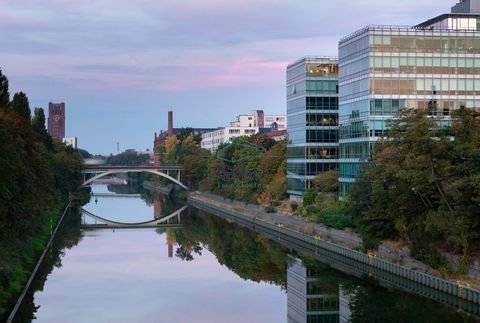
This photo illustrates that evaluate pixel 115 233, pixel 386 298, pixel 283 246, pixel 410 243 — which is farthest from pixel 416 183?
pixel 115 233

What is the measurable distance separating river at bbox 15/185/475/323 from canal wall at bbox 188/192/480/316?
918mm

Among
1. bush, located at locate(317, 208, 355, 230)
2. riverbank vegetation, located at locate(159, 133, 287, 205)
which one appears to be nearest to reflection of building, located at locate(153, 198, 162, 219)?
riverbank vegetation, located at locate(159, 133, 287, 205)

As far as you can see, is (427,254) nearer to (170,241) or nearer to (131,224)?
(170,241)

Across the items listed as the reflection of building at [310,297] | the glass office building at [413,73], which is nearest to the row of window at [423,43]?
the glass office building at [413,73]

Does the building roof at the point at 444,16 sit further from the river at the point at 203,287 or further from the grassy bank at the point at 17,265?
the grassy bank at the point at 17,265

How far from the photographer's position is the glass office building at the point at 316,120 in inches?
2940

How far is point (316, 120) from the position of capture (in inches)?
2960

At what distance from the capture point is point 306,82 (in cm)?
7506

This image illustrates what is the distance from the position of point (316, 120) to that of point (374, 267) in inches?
1259

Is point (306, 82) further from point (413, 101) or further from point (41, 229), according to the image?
point (41, 229)

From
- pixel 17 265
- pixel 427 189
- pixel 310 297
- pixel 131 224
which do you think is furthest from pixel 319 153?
pixel 17 265

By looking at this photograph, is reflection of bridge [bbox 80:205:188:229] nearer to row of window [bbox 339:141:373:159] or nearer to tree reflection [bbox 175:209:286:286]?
tree reflection [bbox 175:209:286:286]

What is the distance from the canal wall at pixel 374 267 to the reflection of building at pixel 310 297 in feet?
8.67

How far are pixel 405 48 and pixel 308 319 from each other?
30.5 meters
